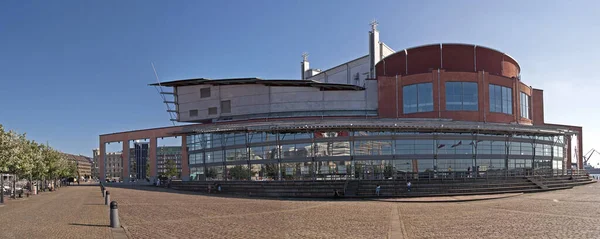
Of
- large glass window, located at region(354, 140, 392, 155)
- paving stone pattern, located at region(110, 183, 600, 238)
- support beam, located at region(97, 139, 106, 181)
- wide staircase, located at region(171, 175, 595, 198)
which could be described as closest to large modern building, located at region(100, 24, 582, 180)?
large glass window, located at region(354, 140, 392, 155)

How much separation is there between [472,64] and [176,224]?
49.1 metres

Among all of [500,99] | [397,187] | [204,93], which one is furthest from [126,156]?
Answer: [500,99]

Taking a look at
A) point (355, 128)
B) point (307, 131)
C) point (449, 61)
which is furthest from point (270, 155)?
point (449, 61)

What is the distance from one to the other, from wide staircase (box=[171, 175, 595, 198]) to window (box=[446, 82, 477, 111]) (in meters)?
13.4

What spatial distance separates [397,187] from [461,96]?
2282cm

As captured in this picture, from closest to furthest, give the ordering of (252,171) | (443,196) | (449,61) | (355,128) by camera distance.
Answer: (443,196), (355,128), (252,171), (449,61)

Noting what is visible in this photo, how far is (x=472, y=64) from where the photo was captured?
57.9m

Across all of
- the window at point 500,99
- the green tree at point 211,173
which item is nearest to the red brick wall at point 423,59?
the window at point 500,99

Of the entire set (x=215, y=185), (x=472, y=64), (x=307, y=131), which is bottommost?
(x=215, y=185)

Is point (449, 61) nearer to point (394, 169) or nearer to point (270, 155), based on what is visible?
point (394, 169)

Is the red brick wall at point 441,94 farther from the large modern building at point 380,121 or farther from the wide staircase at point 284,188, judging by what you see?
the wide staircase at point 284,188

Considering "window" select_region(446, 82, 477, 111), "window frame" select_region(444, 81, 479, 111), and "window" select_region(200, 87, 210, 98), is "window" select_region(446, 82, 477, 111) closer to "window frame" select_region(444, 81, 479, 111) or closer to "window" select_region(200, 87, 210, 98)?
"window frame" select_region(444, 81, 479, 111)

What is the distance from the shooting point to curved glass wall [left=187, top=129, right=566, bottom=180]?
47812mm

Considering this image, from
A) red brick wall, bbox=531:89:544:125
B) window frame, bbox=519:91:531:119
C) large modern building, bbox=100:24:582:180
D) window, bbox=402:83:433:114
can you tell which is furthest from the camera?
red brick wall, bbox=531:89:544:125
